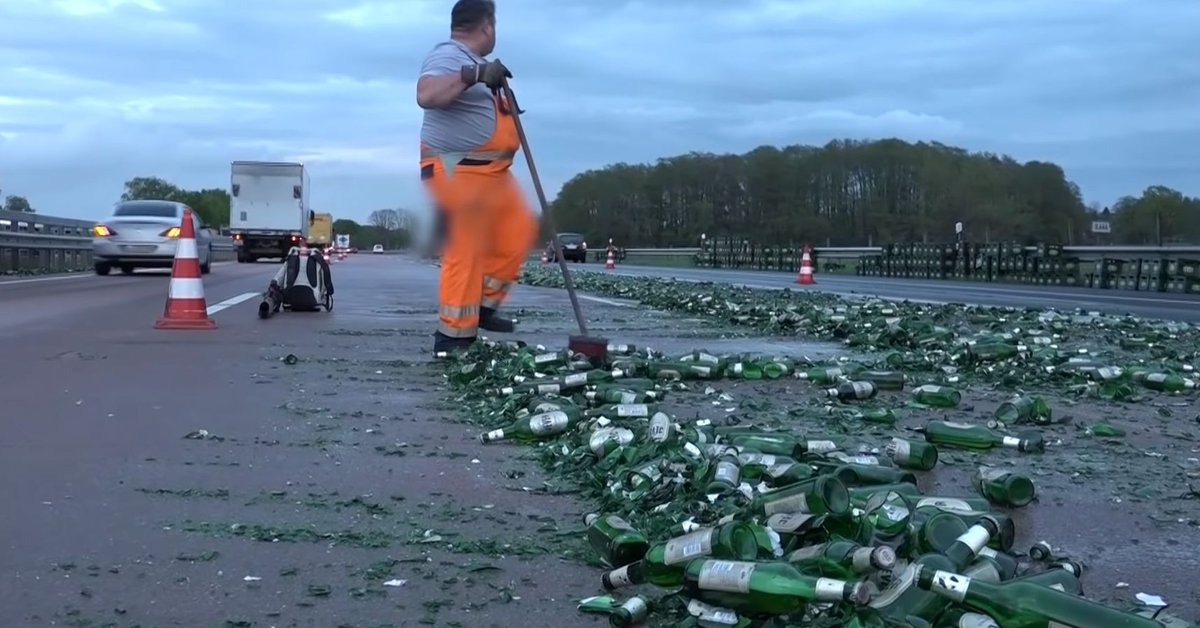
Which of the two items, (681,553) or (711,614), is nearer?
(711,614)

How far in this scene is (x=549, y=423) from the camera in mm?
5172

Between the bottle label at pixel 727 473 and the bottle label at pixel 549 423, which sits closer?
the bottle label at pixel 727 473

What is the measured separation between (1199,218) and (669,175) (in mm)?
49308

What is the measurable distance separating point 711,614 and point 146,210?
25.6 metres

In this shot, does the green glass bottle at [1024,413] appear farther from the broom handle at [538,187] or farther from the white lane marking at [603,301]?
the white lane marking at [603,301]

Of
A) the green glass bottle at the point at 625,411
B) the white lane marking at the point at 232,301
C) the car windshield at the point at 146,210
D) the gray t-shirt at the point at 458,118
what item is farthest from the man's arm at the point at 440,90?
the car windshield at the point at 146,210

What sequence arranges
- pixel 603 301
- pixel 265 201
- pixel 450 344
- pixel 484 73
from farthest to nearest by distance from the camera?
1. pixel 265 201
2. pixel 603 301
3. pixel 450 344
4. pixel 484 73

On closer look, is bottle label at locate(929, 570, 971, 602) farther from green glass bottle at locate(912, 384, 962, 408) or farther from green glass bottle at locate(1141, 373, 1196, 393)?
green glass bottle at locate(1141, 373, 1196, 393)

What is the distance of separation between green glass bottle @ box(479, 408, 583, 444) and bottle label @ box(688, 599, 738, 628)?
7.73 ft

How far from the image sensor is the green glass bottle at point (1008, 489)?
13.1 feet

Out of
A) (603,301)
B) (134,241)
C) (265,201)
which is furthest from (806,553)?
(265,201)

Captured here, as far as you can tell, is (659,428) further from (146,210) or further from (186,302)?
(146,210)

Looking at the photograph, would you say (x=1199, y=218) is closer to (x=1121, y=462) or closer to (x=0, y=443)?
(x=1121, y=462)

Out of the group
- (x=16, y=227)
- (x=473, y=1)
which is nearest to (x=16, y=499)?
(x=473, y=1)
